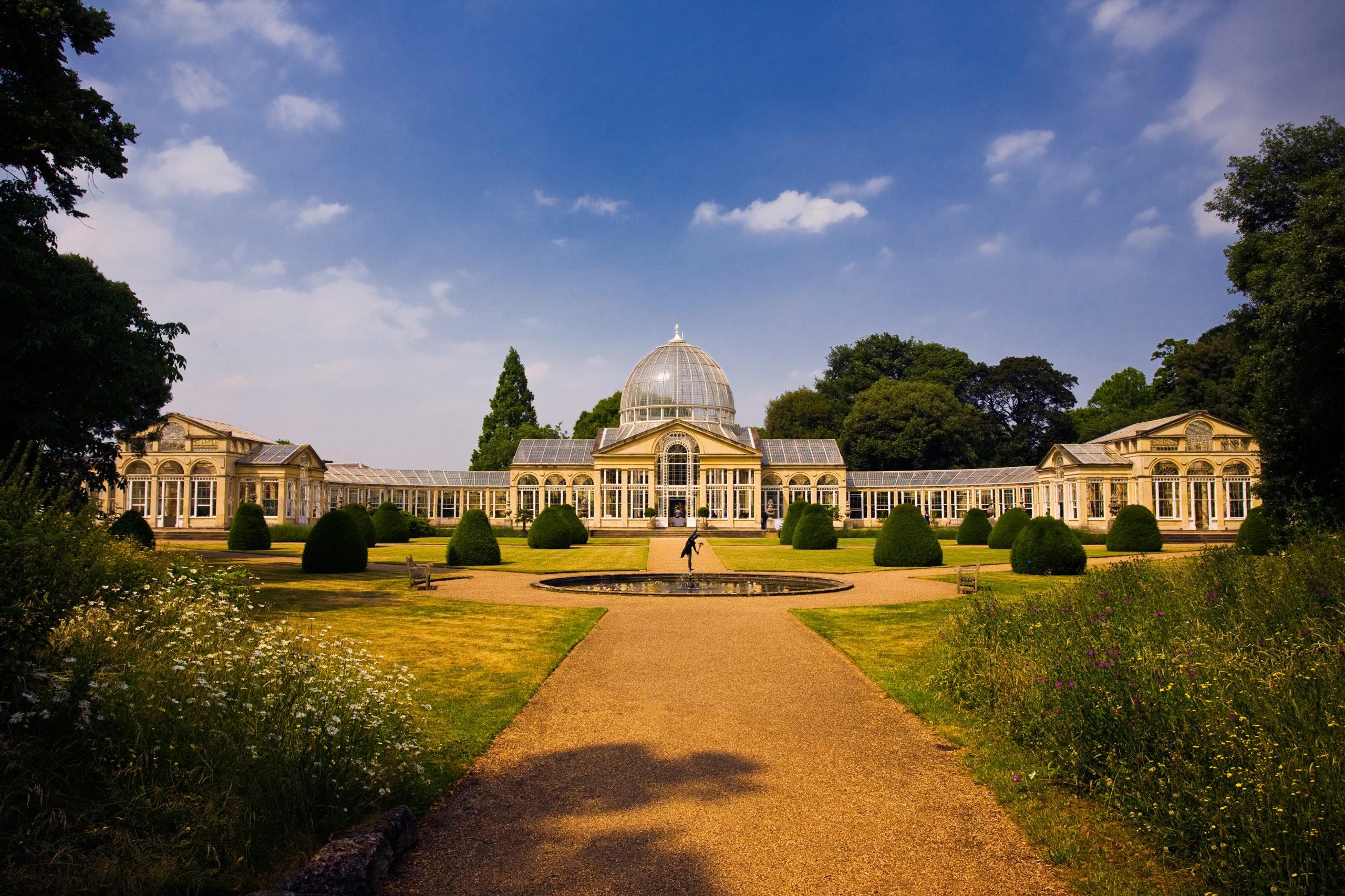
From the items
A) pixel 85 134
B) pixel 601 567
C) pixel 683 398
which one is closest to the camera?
pixel 85 134

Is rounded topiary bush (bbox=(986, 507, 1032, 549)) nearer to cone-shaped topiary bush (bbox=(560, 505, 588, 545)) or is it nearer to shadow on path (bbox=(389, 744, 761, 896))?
cone-shaped topiary bush (bbox=(560, 505, 588, 545))

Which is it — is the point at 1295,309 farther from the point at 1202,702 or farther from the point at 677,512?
the point at 677,512

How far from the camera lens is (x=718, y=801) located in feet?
20.0

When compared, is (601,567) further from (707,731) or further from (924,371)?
(924,371)

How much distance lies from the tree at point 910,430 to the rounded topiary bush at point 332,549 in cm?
5302

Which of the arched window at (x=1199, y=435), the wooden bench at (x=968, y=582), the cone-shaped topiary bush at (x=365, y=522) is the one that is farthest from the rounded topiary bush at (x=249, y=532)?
the arched window at (x=1199, y=435)

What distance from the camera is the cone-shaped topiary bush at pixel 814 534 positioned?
3541 centimetres

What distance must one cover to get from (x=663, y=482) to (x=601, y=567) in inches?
1284

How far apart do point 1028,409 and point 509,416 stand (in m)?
47.5

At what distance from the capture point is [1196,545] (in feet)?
120

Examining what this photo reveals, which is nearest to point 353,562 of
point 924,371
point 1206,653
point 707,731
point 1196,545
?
point 707,731

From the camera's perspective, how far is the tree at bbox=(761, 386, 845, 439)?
78.2m

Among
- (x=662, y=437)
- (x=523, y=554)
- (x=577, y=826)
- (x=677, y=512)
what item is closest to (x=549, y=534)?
(x=523, y=554)

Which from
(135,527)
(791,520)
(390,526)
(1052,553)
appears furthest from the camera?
(791,520)
